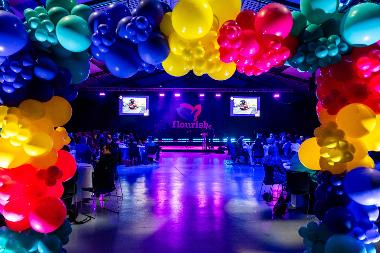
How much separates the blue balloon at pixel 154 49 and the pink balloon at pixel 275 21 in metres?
0.73

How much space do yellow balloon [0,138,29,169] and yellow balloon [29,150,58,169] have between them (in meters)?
0.07

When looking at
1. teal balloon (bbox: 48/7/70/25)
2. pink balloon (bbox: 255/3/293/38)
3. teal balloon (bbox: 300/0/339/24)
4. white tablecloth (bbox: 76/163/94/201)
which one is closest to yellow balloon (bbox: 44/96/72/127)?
teal balloon (bbox: 48/7/70/25)

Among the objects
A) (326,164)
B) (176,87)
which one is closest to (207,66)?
(326,164)

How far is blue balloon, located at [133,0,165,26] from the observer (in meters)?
2.54

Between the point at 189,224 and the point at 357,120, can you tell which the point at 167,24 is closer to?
the point at 357,120

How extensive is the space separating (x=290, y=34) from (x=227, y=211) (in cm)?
354

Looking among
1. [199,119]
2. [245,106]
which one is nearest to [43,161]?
[199,119]

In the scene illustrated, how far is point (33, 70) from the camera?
2.57 metres

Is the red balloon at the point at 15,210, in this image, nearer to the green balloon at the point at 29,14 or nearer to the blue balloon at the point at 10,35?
the blue balloon at the point at 10,35

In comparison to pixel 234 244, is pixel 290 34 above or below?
above

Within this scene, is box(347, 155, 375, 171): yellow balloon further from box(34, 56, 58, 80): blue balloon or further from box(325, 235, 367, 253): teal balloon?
box(34, 56, 58, 80): blue balloon

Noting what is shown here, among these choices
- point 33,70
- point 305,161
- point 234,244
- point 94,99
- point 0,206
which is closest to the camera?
point 33,70

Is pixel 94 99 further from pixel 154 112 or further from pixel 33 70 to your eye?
pixel 33 70

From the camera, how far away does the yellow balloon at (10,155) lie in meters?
2.54
